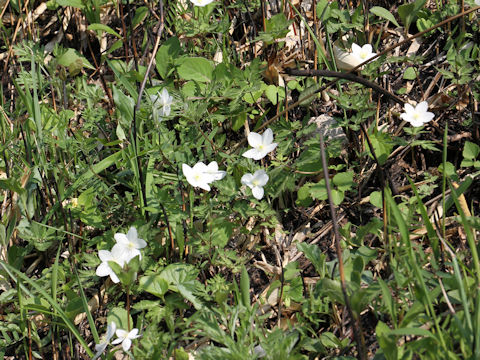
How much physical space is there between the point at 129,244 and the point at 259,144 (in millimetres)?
643

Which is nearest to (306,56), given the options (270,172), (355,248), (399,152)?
(399,152)

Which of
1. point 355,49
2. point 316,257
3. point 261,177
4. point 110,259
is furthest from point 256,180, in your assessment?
point 355,49

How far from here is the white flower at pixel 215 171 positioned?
231cm

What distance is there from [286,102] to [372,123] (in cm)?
41

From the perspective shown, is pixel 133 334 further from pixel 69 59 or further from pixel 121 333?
pixel 69 59

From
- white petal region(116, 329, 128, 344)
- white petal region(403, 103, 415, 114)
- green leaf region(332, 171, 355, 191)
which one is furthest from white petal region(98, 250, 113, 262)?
white petal region(403, 103, 415, 114)

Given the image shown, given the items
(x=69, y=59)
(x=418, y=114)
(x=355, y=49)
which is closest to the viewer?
(x=418, y=114)

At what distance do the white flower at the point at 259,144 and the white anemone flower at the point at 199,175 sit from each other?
0.16m

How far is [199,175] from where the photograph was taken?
2.28 metres

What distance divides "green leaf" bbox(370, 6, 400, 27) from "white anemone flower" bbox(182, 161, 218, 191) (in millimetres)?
1252

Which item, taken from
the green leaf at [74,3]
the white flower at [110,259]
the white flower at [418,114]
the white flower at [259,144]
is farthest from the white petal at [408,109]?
the green leaf at [74,3]

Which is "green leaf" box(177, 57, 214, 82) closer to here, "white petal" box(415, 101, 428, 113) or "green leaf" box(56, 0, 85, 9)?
"green leaf" box(56, 0, 85, 9)

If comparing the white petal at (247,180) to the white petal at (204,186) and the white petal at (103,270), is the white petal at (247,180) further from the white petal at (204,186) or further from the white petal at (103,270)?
the white petal at (103,270)

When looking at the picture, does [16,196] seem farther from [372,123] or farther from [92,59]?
[372,123]
